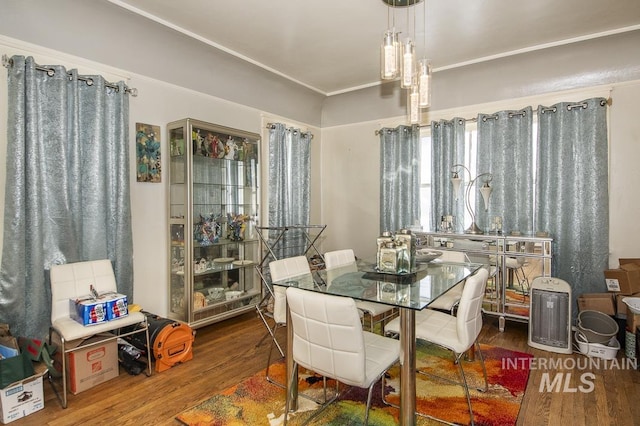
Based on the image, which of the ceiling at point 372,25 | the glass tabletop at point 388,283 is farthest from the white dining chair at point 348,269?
the ceiling at point 372,25

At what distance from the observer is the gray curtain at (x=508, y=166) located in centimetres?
368

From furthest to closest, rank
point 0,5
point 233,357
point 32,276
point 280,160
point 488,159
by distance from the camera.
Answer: point 280,160
point 488,159
point 233,357
point 32,276
point 0,5

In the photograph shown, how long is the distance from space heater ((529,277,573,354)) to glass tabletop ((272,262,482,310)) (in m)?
0.94

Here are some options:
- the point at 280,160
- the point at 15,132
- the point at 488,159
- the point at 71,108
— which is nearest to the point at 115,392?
the point at 15,132

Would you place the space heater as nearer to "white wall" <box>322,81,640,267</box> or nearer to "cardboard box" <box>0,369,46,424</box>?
"white wall" <box>322,81,640,267</box>

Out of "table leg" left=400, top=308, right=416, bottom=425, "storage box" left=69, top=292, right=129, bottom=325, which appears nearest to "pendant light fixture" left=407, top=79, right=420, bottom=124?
"table leg" left=400, top=308, right=416, bottom=425

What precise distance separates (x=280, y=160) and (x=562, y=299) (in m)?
3.24

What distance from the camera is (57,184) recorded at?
2.57 metres

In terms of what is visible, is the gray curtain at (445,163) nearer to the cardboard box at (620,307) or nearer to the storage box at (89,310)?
the cardboard box at (620,307)

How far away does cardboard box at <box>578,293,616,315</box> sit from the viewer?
3.04 metres

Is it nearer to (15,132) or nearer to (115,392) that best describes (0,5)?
(15,132)

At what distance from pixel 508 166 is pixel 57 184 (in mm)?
4083

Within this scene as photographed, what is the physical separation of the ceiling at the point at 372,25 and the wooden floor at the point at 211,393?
2.79 m

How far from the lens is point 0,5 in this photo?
7.58 ft
